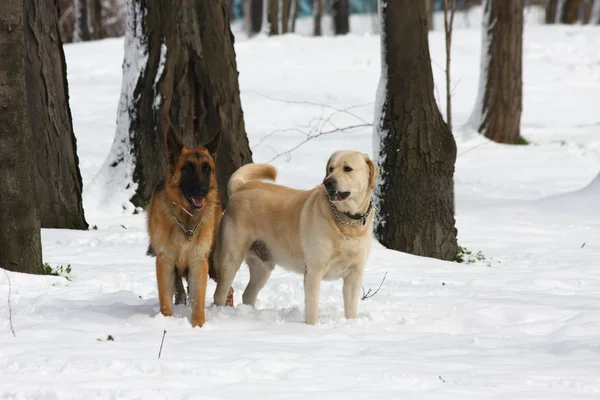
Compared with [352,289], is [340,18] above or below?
below

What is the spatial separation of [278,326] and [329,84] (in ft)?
55.0

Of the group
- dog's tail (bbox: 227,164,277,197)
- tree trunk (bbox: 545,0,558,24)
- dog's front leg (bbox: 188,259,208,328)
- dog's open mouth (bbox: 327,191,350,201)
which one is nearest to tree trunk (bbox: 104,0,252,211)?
dog's tail (bbox: 227,164,277,197)

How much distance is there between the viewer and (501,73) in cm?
1778

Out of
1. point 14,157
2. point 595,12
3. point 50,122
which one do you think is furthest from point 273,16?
point 595,12

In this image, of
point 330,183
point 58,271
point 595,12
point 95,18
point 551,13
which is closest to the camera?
point 330,183

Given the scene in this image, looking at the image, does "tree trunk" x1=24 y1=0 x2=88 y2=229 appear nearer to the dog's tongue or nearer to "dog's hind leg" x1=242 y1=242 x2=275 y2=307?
"dog's hind leg" x1=242 y1=242 x2=275 y2=307

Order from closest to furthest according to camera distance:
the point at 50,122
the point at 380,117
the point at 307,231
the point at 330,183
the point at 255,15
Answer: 1. the point at 330,183
2. the point at 307,231
3. the point at 380,117
4. the point at 50,122
5. the point at 255,15

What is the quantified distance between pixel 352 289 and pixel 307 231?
56 centimetres

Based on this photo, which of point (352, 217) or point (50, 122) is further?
point (50, 122)

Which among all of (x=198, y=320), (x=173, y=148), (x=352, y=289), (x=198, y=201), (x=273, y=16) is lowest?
(x=198, y=320)

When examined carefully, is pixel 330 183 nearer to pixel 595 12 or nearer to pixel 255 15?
pixel 255 15

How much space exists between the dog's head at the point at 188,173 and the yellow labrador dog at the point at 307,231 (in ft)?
2.03

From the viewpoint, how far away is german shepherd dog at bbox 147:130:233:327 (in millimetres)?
5773

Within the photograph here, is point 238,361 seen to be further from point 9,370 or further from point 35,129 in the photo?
point 35,129
